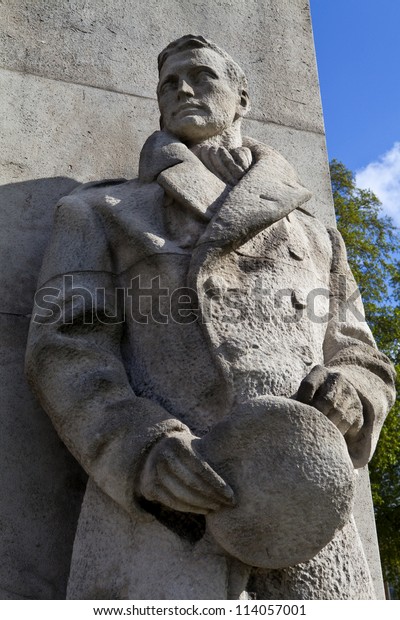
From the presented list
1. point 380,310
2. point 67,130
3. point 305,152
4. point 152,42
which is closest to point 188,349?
point 67,130

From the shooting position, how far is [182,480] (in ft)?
9.47

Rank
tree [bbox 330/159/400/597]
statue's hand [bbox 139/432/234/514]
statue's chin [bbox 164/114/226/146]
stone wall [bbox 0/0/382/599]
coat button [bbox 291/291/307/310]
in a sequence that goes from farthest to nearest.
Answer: tree [bbox 330/159/400/597], statue's chin [bbox 164/114/226/146], stone wall [bbox 0/0/382/599], coat button [bbox 291/291/307/310], statue's hand [bbox 139/432/234/514]

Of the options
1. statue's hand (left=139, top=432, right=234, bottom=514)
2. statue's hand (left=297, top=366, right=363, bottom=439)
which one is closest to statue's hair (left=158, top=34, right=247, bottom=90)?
statue's hand (left=297, top=366, right=363, bottom=439)

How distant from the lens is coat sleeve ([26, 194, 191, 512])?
306 cm

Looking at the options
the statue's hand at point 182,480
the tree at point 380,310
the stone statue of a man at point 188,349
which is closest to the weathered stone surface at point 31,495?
the stone statue of a man at point 188,349

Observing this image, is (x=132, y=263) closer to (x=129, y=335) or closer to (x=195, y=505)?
(x=129, y=335)

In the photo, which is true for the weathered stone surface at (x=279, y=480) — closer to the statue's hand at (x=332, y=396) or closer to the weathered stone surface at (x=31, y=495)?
the statue's hand at (x=332, y=396)

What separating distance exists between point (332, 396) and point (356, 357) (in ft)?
1.81

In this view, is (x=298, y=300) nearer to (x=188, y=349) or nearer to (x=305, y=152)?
(x=188, y=349)

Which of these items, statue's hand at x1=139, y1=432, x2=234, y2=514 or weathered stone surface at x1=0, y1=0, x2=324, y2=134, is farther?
weathered stone surface at x1=0, y1=0, x2=324, y2=134

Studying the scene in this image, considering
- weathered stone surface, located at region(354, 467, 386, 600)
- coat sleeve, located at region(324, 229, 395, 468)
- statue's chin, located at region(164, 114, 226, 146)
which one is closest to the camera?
coat sleeve, located at region(324, 229, 395, 468)

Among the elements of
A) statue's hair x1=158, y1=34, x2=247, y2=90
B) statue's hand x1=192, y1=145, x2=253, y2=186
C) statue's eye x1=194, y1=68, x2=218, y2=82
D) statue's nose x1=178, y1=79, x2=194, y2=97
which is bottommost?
statue's hand x1=192, y1=145, x2=253, y2=186

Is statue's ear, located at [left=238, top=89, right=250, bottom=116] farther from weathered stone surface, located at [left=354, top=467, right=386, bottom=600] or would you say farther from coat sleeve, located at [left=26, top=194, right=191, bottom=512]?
weathered stone surface, located at [left=354, top=467, right=386, bottom=600]
